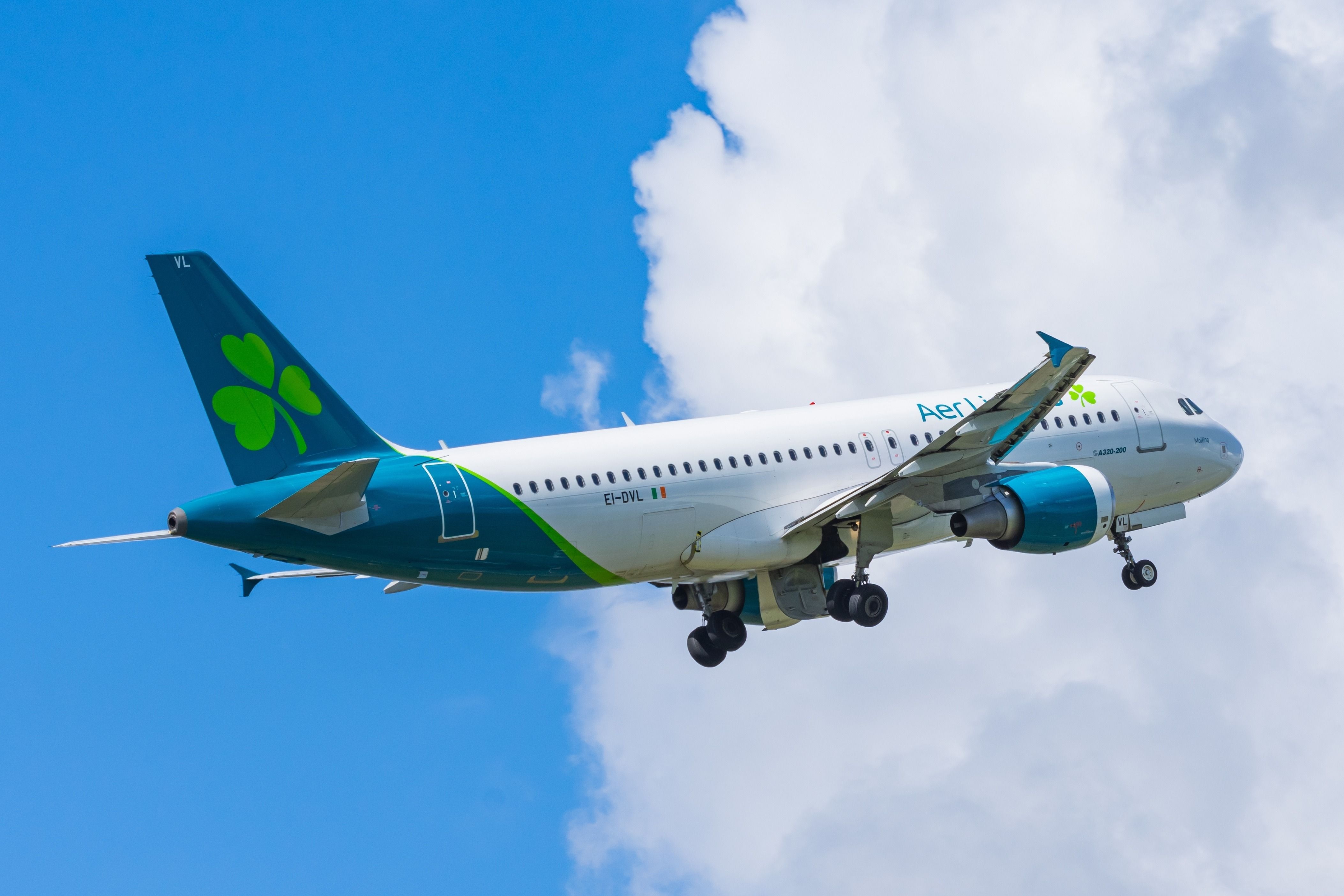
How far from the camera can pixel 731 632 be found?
140ft

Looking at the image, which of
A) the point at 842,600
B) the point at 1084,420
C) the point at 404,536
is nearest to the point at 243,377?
the point at 404,536

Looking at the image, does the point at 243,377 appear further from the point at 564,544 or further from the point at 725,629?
the point at 725,629

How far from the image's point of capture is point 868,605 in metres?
39.0

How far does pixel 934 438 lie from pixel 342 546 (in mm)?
14417

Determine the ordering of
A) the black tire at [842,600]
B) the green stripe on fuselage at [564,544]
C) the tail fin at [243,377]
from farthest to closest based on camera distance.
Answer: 1. the black tire at [842,600]
2. the green stripe on fuselage at [564,544]
3. the tail fin at [243,377]

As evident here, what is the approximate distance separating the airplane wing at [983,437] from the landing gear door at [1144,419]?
17.5ft

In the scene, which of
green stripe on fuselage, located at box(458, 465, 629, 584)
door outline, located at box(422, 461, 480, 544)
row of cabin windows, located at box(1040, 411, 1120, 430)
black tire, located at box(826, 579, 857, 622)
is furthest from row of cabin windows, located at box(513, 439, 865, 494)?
row of cabin windows, located at box(1040, 411, 1120, 430)

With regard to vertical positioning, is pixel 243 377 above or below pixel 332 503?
above

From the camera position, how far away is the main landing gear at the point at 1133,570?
44562 millimetres

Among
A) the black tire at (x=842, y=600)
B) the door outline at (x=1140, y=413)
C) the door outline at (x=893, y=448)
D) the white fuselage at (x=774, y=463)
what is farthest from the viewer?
the door outline at (x=1140, y=413)

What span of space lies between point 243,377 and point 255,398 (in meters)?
0.44

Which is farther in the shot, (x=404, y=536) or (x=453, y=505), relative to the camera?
(x=453, y=505)

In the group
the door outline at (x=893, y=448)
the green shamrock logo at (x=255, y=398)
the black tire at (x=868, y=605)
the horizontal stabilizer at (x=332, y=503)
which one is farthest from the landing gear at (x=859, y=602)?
the green shamrock logo at (x=255, y=398)

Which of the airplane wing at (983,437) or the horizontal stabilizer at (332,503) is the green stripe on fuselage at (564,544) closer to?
the horizontal stabilizer at (332,503)
